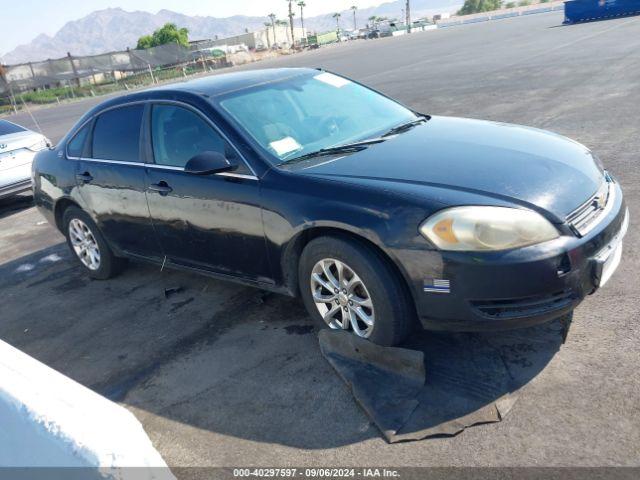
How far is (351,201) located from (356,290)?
1.78 ft

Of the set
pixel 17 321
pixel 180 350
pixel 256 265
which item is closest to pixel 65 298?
pixel 17 321

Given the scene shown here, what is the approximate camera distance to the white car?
29.3 ft

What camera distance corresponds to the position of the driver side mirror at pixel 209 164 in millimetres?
3793

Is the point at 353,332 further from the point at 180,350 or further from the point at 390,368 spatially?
the point at 180,350

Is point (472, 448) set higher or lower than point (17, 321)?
higher

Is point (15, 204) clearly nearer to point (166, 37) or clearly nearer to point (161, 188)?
point (161, 188)

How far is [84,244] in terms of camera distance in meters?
5.64

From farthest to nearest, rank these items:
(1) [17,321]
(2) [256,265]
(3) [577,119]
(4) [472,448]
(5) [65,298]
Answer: (3) [577,119]
(5) [65,298]
(1) [17,321]
(2) [256,265]
(4) [472,448]

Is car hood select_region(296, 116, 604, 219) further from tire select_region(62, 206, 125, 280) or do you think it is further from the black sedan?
tire select_region(62, 206, 125, 280)

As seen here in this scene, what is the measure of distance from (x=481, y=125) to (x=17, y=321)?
4148 mm

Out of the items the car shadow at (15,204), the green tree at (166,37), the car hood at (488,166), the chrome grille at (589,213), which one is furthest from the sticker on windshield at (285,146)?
the green tree at (166,37)

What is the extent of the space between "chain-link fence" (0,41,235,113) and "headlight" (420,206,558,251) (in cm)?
3908

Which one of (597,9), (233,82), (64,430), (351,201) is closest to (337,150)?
(351,201)

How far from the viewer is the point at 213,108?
13.4 ft
